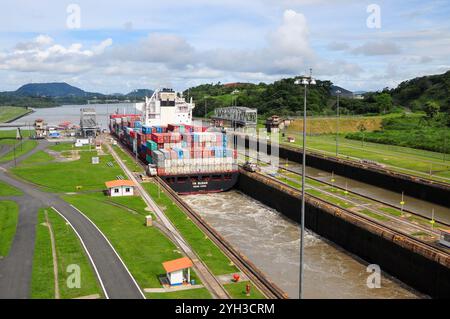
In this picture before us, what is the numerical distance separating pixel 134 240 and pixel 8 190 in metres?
27.5

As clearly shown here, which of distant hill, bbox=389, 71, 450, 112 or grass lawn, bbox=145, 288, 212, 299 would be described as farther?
distant hill, bbox=389, 71, 450, 112

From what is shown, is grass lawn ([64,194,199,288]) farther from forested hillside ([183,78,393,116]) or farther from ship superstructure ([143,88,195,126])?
forested hillside ([183,78,393,116])

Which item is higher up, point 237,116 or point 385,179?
point 237,116

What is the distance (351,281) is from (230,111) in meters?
121

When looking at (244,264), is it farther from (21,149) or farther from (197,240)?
(21,149)

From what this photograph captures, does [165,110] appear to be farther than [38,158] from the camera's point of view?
Yes

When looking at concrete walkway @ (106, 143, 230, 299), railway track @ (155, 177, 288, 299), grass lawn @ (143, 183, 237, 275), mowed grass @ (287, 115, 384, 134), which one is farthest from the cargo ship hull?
mowed grass @ (287, 115, 384, 134)

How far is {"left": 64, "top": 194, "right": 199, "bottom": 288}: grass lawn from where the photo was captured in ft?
98.6

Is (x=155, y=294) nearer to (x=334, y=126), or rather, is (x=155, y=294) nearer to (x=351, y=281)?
(x=351, y=281)

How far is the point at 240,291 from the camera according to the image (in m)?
26.8

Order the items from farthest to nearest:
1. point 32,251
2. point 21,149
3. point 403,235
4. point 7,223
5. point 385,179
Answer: point 21,149, point 385,179, point 7,223, point 403,235, point 32,251

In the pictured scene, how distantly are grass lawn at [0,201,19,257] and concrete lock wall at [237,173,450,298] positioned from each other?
103 feet

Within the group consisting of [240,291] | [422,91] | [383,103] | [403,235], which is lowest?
[240,291]

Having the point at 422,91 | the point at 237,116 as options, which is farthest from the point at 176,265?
the point at 422,91
